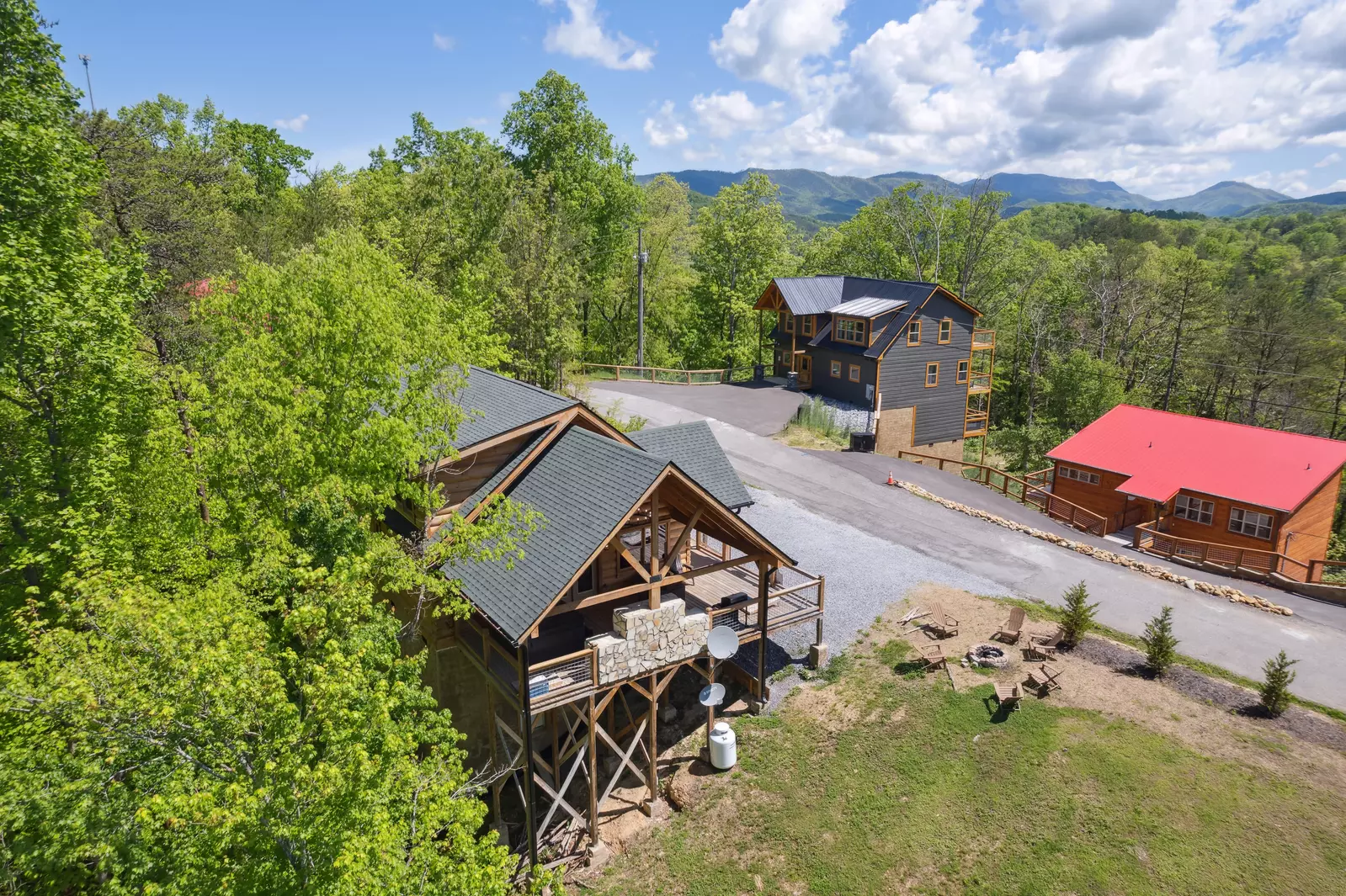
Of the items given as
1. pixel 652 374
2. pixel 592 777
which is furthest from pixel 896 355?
pixel 592 777

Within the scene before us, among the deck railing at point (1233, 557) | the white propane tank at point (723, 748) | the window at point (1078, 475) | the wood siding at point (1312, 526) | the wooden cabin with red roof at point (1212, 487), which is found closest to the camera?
A: the white propane tank at point (723, 748)

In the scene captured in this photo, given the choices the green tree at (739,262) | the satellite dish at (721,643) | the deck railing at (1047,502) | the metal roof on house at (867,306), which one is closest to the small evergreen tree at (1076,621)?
the satellite dish at (721,643)

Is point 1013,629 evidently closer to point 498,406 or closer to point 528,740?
point 528,740

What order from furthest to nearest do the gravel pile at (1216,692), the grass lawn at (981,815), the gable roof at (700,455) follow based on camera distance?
the gable roof at (700,455) → the gravel pile at (1216,692) → the grass lawn at (981,815)

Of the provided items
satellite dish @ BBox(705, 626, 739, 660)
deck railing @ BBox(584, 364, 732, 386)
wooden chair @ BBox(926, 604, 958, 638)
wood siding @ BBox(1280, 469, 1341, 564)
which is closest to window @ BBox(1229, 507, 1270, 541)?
wood siding @ BBox(1280, 469, 1341, 564)

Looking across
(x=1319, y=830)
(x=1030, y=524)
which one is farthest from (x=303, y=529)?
(x=1030, y=524)

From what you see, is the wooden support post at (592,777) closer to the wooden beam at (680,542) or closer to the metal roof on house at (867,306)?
the wooden beam at (680,542)
